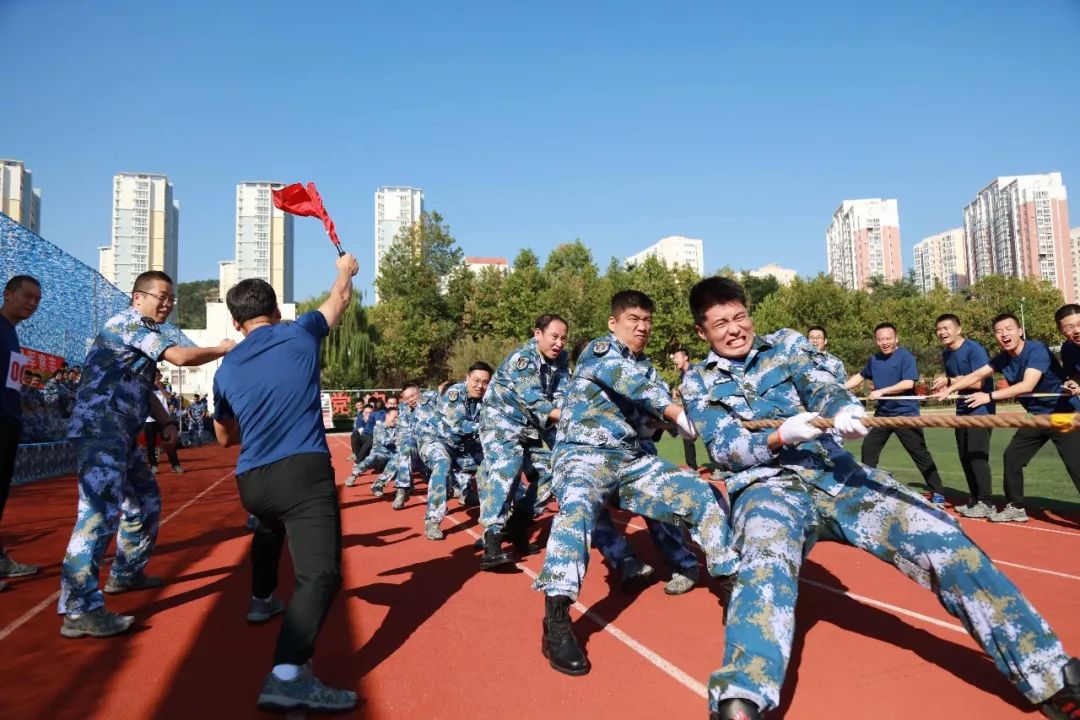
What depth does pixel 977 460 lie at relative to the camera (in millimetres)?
6734

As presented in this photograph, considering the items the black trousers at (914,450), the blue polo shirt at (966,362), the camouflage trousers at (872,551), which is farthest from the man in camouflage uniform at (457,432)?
the blue polo shirt at (966,362)

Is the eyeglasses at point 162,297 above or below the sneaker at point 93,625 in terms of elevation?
above

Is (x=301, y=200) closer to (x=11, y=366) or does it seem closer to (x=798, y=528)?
(x=11, y=366)

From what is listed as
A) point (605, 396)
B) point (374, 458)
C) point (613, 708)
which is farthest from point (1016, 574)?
point (374, 458)

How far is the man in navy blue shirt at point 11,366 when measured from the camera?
4598 mm

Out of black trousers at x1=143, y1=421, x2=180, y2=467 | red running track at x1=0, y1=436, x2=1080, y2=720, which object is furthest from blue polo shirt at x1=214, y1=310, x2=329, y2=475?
black trousers at x1=143, y1=421, x2=180, y2=467

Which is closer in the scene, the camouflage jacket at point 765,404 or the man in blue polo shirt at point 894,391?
the camouflage jacket at point 765,404

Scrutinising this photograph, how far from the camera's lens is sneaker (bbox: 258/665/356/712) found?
271 cm

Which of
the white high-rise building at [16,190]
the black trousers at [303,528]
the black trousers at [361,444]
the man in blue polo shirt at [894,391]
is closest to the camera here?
the black trousers at [303,528]

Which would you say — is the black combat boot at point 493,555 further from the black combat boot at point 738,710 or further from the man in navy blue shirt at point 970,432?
the man in navy blue shirt at point 970,432

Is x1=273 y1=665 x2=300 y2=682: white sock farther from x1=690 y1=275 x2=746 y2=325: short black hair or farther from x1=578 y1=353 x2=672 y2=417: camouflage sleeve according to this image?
x1=690 y1=275 x2=746 y2=325: short black hair

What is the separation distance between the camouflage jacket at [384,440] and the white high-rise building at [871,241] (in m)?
95.8

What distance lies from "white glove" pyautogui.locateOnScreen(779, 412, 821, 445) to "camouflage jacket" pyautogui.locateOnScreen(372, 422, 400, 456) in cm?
946

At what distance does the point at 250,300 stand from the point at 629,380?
2.04 meters
